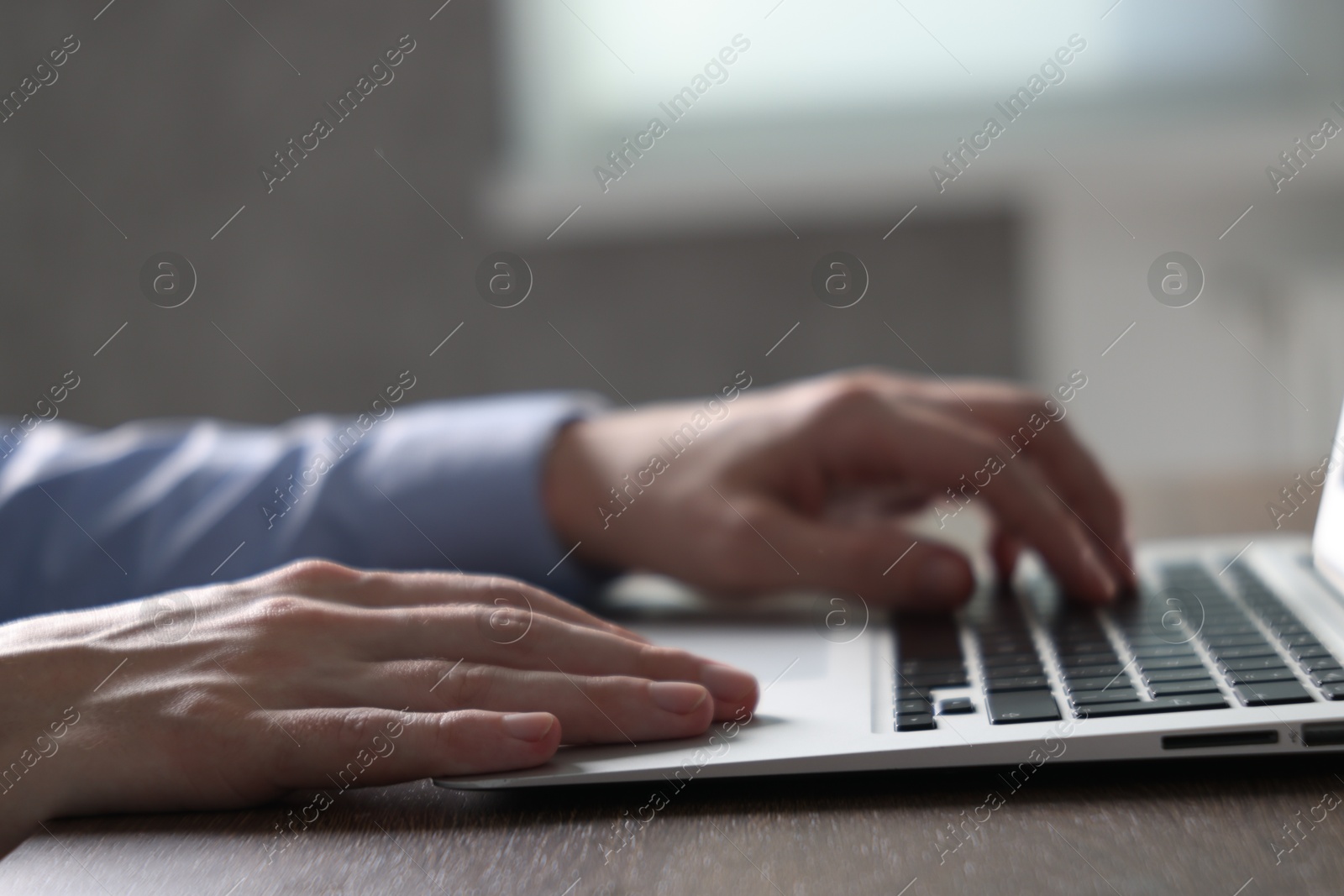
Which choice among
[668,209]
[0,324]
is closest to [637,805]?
[668,209]

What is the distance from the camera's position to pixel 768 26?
2258mm

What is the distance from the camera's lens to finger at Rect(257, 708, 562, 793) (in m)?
0.42

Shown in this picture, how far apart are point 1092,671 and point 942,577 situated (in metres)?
0.23

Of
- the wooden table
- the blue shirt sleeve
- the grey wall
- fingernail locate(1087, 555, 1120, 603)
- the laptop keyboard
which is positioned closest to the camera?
the wooden table

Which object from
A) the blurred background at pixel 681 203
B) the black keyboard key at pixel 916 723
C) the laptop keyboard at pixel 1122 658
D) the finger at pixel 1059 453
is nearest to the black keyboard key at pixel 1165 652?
the laptop keyboard at pixel 1122 658

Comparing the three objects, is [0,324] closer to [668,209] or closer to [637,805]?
[668,209]

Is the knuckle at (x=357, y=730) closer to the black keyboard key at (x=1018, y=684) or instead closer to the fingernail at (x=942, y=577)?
the black keyboard key at (x=1018, y=684)

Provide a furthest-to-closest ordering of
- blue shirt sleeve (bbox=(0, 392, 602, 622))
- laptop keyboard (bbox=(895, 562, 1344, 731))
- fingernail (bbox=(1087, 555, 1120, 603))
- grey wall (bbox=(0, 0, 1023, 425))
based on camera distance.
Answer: grey wall (bbox=(0, 0, 1023, 425)), blue shirt sleeve (bbox=(0, 392, 602, 622)), fingernail (bbox=(1087, 555, 1120, 603)), laptop keyboard (bbox=(895, 562, 1344, 731))

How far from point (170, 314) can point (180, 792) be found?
→ 2.27m

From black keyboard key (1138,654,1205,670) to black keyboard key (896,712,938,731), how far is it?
4.3 inches

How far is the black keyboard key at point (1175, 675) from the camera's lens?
459 mm

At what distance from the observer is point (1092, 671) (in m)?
0.50

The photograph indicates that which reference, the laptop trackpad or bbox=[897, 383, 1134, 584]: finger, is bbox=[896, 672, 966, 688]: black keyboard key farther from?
bbox=[897, 383, 1134, 584]: finger

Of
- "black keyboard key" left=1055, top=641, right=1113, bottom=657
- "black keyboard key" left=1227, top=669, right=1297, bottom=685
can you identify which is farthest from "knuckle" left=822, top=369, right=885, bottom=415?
"black keyboard key" left=1227, top=669, right=1297, bottom=685
